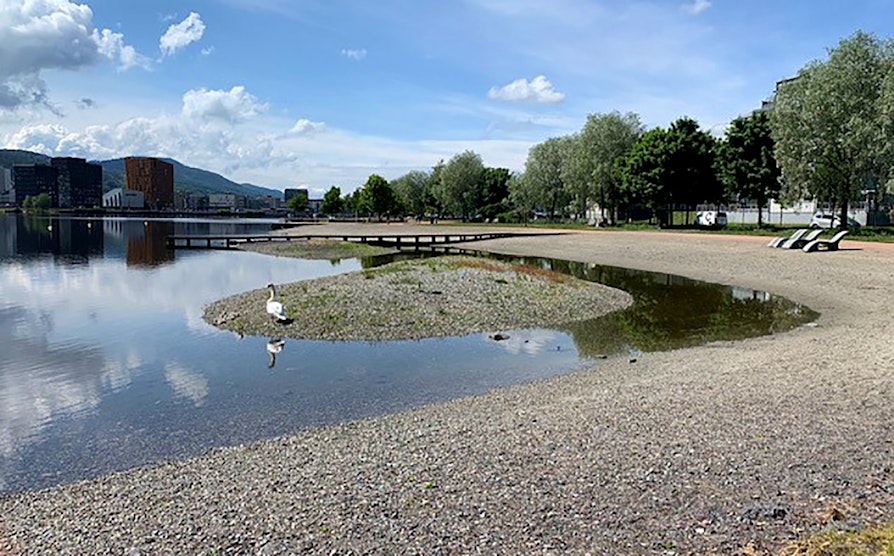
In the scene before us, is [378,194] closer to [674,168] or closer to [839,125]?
[674,168]

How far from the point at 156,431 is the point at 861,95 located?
57232 mm

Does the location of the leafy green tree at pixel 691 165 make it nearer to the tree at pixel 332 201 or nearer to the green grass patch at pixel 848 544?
the green grass patch at pixel 848 544

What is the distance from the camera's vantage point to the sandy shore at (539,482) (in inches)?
244

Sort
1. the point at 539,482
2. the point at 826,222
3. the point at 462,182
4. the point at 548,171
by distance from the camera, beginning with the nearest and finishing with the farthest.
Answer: the point at 539,482
the point at 826,222
the point at 548,171
the point at 462,182

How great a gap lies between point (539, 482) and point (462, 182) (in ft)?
376

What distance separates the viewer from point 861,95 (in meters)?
49.4

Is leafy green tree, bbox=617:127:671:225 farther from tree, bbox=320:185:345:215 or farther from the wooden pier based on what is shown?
tree, bbox=320:185:345:215

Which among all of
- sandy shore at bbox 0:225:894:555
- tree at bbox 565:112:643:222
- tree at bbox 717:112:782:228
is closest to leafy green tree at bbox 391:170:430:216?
tree at bbox 565:112:643:222

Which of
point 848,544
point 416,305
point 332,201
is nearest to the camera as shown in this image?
point 848,544

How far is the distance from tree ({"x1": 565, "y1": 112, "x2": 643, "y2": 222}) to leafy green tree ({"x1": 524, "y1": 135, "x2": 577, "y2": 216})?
35.1ft

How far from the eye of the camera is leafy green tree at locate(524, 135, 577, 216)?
98.8 metres

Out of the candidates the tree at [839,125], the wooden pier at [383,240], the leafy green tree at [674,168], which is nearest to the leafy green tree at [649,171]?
the leafy green tree at [674,168]

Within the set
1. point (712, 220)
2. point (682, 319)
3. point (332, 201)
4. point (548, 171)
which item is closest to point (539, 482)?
point (682, 319)

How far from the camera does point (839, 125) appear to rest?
49.9 meters
